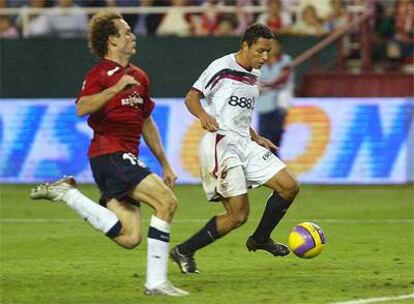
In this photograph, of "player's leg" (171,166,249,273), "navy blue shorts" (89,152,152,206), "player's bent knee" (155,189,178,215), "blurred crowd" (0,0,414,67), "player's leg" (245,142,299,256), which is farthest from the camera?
"blurred crowd" (0,0,414,67)

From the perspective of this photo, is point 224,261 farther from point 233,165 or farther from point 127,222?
point 127,222

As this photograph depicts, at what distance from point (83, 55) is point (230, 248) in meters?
10.4

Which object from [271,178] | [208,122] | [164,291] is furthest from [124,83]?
[271,178]

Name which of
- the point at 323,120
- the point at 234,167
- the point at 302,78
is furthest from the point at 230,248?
the point at 302,78

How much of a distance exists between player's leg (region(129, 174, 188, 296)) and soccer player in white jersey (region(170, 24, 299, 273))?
1.31 meters

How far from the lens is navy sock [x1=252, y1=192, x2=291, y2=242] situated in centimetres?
1037

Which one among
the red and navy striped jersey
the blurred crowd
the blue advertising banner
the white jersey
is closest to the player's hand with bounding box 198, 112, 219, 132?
the white jersey

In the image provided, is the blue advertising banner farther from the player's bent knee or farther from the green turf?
the player's bent knee

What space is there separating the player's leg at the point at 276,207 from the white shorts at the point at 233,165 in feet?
0.27

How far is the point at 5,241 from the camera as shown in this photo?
1302 centimetres

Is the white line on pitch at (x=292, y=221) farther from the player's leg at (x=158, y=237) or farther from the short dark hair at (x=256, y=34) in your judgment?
the player's leg at (x=158, y=237)

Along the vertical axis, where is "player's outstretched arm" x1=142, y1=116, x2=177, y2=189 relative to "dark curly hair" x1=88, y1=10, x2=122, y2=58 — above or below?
below

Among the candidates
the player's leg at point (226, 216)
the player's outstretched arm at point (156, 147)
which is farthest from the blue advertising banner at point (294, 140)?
the player's outstretched arm at point (156, 147)

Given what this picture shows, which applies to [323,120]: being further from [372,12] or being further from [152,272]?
[152,272]
